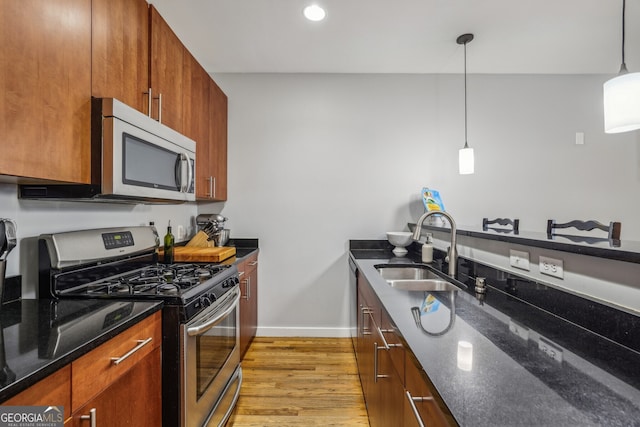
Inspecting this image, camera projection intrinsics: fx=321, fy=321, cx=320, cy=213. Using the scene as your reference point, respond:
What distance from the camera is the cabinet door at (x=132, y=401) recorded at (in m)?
0.93

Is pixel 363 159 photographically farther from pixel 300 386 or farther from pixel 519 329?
pixel 519 329

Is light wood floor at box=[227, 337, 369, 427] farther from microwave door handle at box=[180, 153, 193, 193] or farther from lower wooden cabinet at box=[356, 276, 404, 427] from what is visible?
microwave door handle at box=[180, 153, 193, 193]

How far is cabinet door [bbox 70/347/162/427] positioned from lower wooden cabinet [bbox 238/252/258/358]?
1.16m

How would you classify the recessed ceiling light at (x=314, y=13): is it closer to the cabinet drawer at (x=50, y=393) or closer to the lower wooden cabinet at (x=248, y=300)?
the lower wooden cabinet at (x=248, y=300)

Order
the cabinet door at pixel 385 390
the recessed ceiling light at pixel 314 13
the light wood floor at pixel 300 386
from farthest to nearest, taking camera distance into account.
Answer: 1. the recessed ceiling light at pixel 314 13
2. the light wood floor at pixel 300 386
3. the cabinet door at pixel 385 390

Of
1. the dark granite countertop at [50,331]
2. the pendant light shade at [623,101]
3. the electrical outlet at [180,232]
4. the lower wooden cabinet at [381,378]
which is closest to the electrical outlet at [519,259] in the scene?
the lower wooden cabinet at [381,378]

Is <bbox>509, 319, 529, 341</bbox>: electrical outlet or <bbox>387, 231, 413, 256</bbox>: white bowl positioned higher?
<bbox>387, 231, 413, 256</bbox>: white bowl

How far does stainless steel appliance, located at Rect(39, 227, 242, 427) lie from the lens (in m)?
1.28

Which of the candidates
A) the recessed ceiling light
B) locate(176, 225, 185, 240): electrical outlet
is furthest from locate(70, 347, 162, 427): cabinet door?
the recessed ceiling light

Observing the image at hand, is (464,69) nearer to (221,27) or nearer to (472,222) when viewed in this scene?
(472,222)

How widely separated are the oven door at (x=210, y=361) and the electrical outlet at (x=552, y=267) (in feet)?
4.56

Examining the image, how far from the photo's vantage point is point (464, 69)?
2984 millimetres

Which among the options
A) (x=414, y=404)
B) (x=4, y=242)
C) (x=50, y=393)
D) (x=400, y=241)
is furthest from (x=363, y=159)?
(x=50, y=393)

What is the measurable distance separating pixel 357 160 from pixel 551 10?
1748 mm
